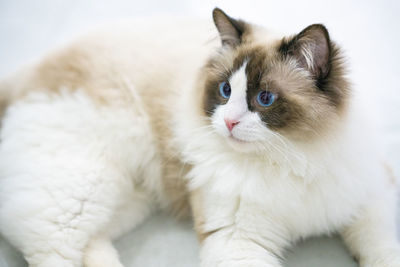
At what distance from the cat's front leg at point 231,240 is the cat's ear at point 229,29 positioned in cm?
64

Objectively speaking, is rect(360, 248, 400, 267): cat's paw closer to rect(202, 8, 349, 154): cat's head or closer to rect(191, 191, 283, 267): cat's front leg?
rect(191, 191, 283, 267): cat's front leg

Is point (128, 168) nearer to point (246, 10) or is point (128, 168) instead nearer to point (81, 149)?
point (81, 149)

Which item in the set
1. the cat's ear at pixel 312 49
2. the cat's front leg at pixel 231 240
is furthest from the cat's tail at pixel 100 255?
the cat's ear at pixel 312 49

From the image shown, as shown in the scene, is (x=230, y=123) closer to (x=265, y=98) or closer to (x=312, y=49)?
(x=265, y=98)

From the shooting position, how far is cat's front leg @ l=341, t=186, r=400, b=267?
57.9 inches

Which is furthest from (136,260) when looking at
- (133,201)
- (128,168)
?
(128,168)

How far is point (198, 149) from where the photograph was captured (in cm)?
163

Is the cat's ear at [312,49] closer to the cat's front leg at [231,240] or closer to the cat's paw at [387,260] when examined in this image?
the cat's front leg at [231,240]

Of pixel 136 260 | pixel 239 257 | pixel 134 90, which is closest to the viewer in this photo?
pixel 239 257

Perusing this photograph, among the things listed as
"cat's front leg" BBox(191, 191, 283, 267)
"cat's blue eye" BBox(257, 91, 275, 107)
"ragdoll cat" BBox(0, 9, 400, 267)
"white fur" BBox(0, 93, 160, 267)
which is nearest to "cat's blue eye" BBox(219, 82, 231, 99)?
"ragdoll cat" BBox(0, 9, 400, 267)

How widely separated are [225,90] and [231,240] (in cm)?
59

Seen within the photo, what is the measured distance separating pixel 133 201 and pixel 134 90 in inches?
21.6

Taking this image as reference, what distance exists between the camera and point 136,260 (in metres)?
1.71

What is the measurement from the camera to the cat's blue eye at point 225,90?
1430 mm
